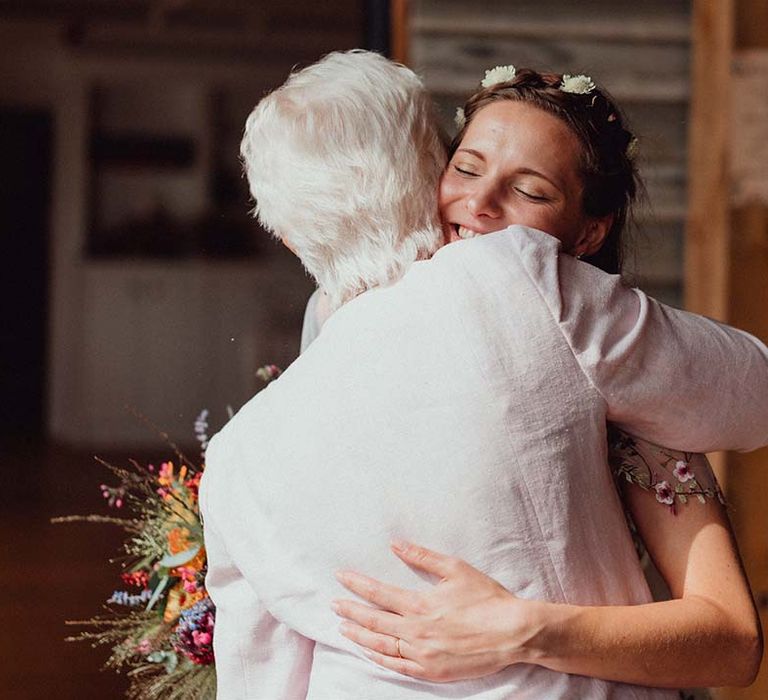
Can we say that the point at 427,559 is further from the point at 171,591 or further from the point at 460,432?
the point at 171,591

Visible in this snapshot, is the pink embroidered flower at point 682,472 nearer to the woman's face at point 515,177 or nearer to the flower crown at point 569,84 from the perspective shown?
the woman's face at point 515,177

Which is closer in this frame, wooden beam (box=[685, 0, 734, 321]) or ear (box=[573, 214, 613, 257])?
ear (box=[573, 214, 613, 257])

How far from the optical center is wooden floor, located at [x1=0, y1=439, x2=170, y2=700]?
14.7 ft

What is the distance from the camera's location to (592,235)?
1554mm

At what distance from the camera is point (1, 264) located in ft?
34.2

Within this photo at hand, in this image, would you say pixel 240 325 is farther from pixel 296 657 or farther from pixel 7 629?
pixel 296 657

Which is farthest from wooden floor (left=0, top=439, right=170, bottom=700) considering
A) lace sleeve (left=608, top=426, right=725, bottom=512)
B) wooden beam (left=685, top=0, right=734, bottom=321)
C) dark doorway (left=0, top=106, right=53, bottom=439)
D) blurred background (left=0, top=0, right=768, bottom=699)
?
lace sleeve (left=608, top=426, right=725, bottom=512)

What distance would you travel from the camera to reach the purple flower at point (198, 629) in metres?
1.68

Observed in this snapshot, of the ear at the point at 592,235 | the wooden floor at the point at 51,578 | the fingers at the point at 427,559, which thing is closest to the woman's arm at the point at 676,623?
the fingers at the point at 427,559

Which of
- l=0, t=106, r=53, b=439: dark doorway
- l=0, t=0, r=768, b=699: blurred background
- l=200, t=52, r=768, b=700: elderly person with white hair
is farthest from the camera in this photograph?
l=0, t=106, r=53, b=439: dark doorway

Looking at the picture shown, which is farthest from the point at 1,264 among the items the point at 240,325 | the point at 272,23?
the point at 272,23

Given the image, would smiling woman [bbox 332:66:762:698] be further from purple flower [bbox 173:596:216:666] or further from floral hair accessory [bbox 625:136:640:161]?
purple flower [bbox 173:596:216:666]

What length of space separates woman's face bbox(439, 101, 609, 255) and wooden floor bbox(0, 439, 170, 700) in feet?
9.93

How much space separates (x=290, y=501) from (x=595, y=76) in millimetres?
2417
